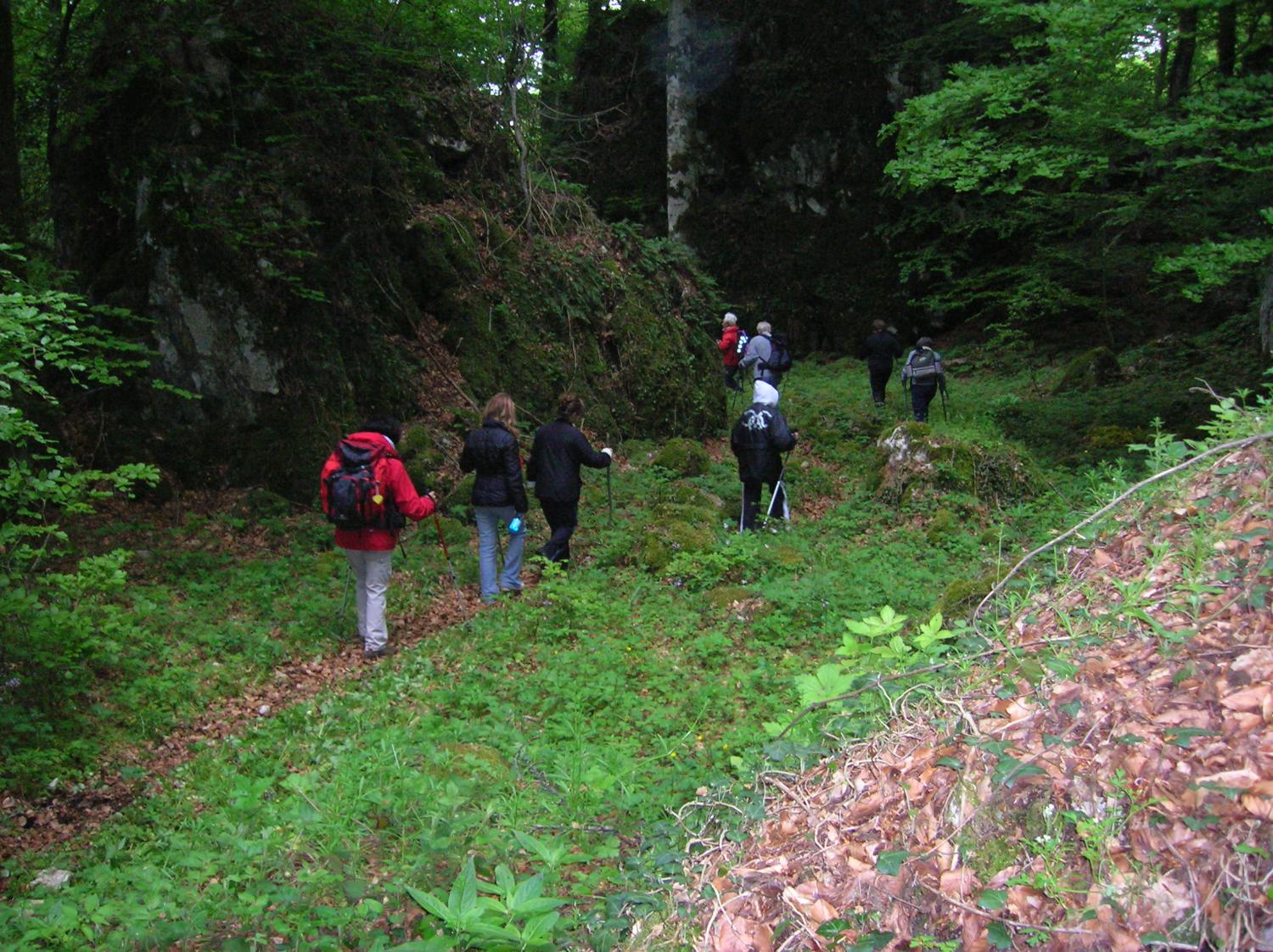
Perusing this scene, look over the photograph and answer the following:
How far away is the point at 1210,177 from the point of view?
999 centimetres

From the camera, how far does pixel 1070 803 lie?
2975 millimetres

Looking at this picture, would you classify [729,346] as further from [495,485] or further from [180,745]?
[180,745]

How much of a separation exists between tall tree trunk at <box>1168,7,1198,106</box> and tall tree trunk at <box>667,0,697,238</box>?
11374mm

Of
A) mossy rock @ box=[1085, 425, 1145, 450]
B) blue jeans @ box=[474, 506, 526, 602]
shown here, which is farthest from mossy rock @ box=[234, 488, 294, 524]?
mossy rock @ box=[1085, 425, 1145, 450]

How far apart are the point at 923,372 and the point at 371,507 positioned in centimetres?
999

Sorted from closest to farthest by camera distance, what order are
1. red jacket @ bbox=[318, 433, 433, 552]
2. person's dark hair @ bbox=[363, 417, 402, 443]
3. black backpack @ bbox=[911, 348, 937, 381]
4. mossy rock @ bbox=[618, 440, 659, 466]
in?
red jacket @ bbox=[318, 433, 433, 552], person's dark hair @ bbox=[363, 417, 402, 443], mossy rock @ bbox=[618, 440, 659, 466], black backpack @ bbox=[911, 348, 937, 381]

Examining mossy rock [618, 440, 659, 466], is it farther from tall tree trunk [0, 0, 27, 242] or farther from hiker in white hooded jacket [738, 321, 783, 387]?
tall tree trunk [0, 0, 27, 242]

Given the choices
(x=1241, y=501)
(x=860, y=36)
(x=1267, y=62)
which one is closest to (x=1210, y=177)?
(x=1267, y=62)

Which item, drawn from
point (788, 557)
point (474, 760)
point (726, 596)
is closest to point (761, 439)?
point (788, 557)

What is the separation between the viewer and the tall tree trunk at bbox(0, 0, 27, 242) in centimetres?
820

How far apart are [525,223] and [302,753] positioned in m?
10.5

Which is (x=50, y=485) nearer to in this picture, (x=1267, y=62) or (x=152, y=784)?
(x=152, y=784)

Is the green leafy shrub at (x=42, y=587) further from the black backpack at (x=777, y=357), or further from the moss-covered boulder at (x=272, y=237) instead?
the black backpack at (x=777, y=357)

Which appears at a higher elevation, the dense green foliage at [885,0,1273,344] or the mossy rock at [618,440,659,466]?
the dense green foliage at [885,0,1273,344]
